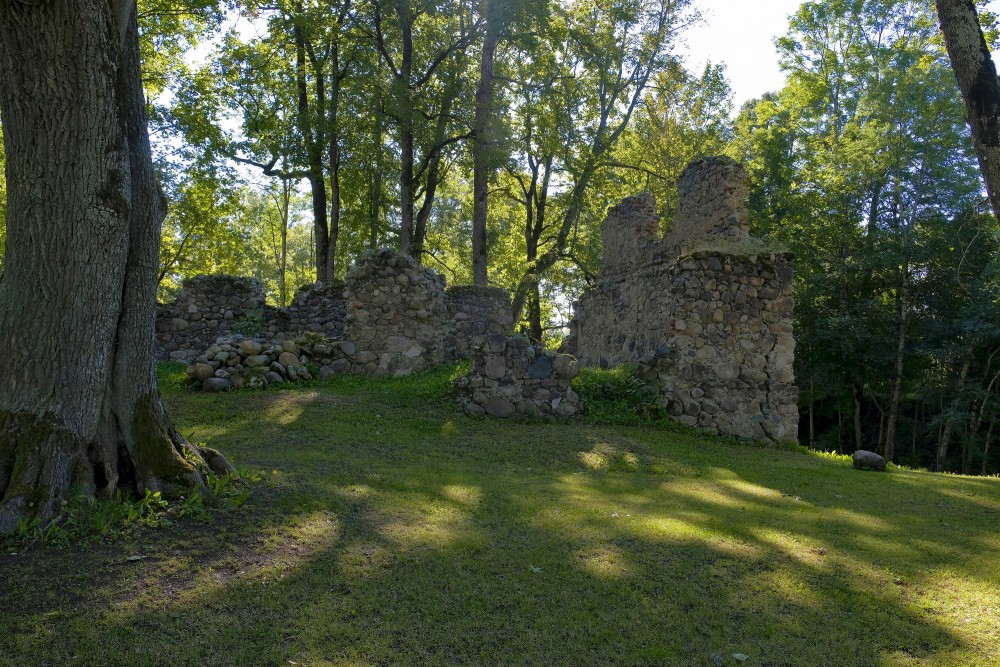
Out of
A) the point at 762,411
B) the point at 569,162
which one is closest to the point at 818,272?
the point at 569,162

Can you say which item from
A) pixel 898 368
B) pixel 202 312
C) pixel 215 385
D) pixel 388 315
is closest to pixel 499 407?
pixel 388 315

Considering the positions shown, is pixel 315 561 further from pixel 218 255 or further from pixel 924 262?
pixel 218 255

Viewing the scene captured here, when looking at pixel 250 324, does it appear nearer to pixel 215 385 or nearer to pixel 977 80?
pixel 215 385

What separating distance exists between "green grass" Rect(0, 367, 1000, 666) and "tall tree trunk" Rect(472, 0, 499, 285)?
10.8 m

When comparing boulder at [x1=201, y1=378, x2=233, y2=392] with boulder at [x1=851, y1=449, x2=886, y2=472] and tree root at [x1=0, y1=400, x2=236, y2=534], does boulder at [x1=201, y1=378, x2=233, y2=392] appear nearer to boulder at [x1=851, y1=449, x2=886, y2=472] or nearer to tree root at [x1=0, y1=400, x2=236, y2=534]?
tree root at [x1=0, y1=400, x2=236, y2=534]

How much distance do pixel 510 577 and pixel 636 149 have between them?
2241cm

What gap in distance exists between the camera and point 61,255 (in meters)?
3.79

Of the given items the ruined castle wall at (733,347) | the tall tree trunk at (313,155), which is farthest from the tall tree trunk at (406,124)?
the ruined castle wall at (733,347)

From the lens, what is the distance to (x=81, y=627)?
283cm

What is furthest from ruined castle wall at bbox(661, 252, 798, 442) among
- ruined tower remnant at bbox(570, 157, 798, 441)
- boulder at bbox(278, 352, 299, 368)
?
boulder at bbox(278, 352, 299, 368)

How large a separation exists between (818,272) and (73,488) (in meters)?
19.7

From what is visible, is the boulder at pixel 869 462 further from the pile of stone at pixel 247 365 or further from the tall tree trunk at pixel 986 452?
the tall tree trunk at pixel 986 452

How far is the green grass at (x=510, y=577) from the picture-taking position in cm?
296

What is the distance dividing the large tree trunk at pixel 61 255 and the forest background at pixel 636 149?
11762mm
